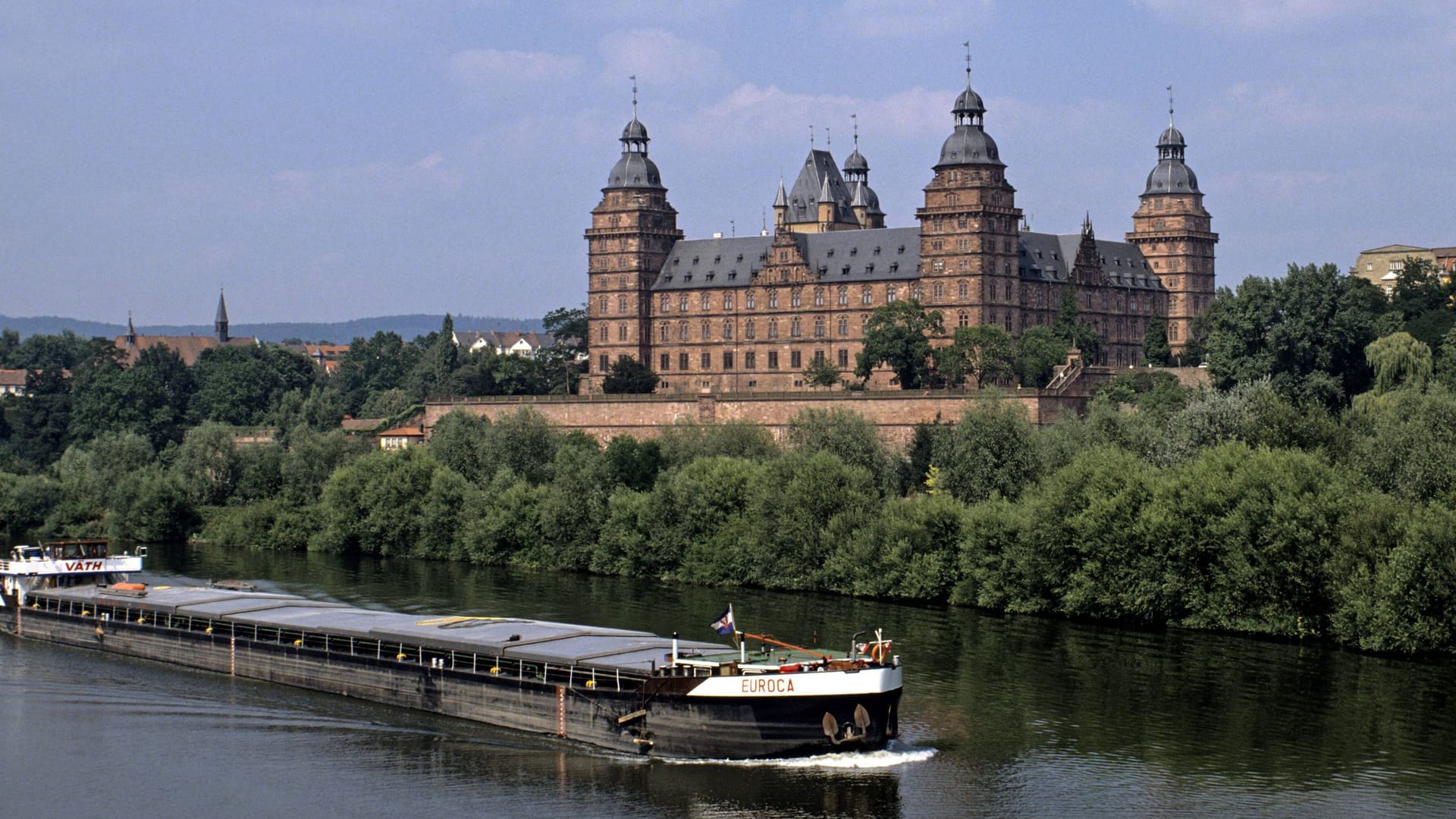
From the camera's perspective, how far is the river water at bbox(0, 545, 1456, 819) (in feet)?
125

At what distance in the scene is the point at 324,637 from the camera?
166 feet

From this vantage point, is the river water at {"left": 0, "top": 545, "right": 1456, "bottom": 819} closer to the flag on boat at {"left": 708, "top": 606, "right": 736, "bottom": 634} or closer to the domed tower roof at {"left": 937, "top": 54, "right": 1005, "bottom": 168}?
the flag on boat at {"left": 708, "top": 606, "right": 736, "bottom": 634}

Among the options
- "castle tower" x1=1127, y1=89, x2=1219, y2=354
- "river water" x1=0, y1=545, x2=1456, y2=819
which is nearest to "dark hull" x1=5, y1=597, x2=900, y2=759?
"river water" x1=0, y1=545, x2=1456, y2=819

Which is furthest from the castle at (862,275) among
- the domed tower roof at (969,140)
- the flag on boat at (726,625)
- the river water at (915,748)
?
the flag on boat at (726,625)

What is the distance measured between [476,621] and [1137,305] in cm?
9891

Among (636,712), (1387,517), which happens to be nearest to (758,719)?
(636,712)

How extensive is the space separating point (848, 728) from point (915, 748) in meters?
2.70

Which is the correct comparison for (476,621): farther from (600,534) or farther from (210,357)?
(210,357)

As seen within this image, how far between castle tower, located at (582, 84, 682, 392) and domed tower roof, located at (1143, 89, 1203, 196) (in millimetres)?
39416

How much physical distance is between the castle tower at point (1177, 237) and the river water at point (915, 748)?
89.3m

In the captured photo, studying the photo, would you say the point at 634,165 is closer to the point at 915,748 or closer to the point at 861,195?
the point at 861,195

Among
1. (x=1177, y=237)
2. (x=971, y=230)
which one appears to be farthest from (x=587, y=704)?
(x=1177, y=237)

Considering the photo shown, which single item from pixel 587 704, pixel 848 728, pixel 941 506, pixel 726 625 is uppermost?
pixel 941 506

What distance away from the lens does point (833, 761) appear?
3966cm
